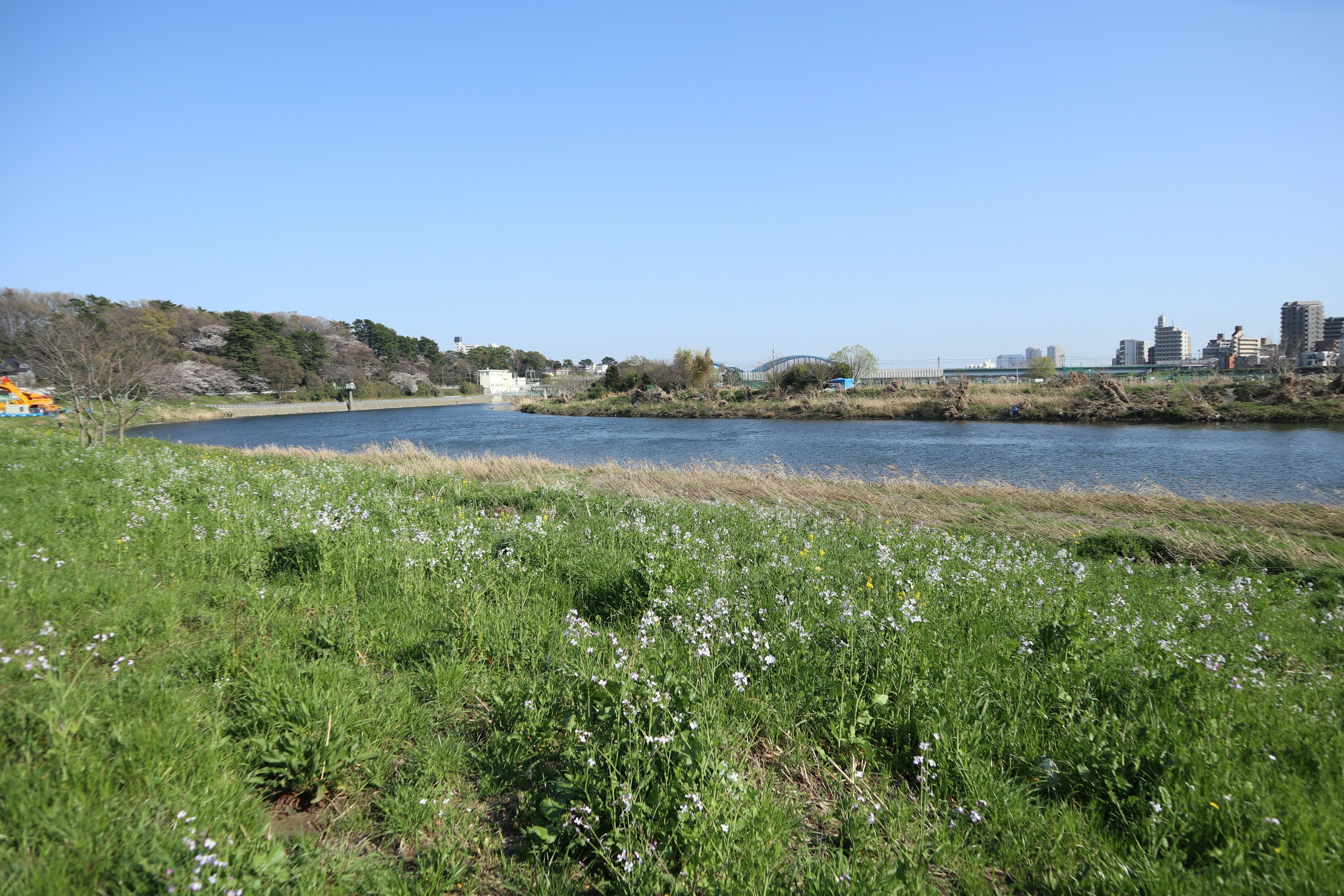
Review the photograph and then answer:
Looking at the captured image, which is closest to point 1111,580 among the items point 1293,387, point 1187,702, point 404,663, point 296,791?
point 1187,702

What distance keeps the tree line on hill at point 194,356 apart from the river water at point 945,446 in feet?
44.3

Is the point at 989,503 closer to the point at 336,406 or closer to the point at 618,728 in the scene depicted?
the point at 618,728

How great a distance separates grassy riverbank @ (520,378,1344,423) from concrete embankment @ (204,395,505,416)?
43.2 metres

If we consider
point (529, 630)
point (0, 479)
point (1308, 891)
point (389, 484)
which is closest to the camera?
point (1308, 891)

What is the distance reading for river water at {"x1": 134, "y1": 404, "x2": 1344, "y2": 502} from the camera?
75.5 ft

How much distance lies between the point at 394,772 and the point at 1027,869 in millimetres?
3102

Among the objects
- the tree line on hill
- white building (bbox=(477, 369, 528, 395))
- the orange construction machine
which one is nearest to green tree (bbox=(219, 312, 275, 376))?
the tree line on hill

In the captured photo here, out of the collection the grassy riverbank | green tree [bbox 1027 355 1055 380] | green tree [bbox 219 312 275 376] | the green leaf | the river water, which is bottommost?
the river water

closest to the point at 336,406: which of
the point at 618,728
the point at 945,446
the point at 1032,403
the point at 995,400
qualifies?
the point at 945,446

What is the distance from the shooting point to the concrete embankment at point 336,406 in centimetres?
8031

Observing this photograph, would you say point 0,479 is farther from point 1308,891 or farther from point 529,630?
point 1308,891

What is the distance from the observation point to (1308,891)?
242 cm

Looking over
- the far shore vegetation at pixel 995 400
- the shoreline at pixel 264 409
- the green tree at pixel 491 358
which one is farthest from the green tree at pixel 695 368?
the green tree at pixel 491 358

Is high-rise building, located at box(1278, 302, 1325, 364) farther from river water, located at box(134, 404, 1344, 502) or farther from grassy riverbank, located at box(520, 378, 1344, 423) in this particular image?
river water, located at box(134, 404, 1344, 502)
